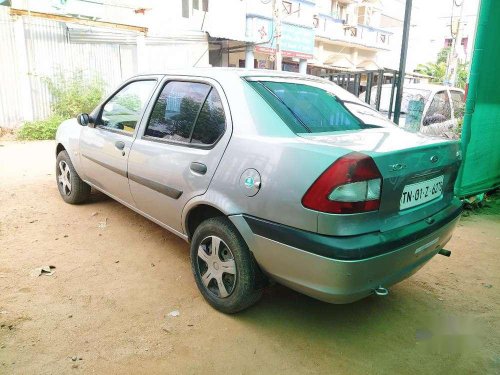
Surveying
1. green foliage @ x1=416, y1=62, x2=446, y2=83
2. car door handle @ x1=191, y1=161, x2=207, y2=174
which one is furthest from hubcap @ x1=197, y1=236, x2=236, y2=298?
green foliage @ x1=416, y1=62, x2=446, y2=83

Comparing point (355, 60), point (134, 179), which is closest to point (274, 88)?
point (134, 179)

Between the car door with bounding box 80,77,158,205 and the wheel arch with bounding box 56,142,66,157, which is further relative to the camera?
the wheel arch with bounding box 56,142,66,157

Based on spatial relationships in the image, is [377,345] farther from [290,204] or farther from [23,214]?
[23,214]

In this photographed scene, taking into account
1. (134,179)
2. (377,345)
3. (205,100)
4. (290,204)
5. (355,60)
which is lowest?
(377,345)

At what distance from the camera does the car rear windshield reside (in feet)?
7.90

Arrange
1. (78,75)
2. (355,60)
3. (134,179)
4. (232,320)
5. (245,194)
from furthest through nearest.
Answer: (355,60) < (78,75) < (134,179) < (232,320) < (245,194)

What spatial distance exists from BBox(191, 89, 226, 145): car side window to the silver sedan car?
1cm

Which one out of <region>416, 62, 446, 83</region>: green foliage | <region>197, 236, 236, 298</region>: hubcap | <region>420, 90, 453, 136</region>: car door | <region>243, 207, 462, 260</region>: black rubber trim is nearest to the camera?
<region>243, 207, 462, 260</region>: black rubber trim

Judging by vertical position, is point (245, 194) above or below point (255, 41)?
below

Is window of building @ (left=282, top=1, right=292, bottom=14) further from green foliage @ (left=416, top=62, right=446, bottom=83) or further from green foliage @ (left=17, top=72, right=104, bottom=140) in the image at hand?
green foliage @ (left=416, top=62, right=446, bottom=83)

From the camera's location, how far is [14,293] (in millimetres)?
2752

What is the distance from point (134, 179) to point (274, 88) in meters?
1.41

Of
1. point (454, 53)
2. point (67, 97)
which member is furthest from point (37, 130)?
point (454, 53)

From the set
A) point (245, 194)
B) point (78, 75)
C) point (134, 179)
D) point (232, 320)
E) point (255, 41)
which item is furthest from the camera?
point (255, 41)
